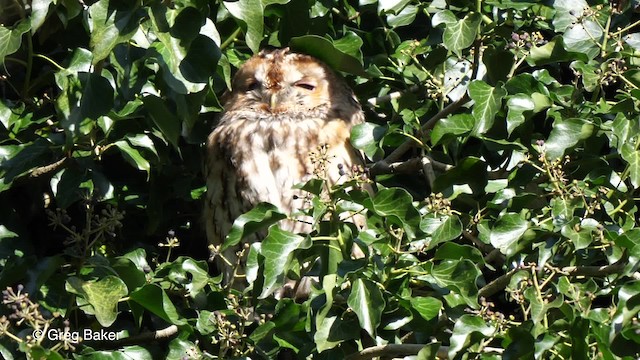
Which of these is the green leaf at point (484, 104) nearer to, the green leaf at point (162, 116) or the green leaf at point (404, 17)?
the green leaf at point (404, 17)

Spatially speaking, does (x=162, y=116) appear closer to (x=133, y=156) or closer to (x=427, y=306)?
(x=133, y=156)

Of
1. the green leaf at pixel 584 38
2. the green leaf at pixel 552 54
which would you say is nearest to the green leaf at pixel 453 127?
the green leaf at pixel 552 54

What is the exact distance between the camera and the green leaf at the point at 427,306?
2.83 m

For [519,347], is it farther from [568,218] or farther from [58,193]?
[58,193]

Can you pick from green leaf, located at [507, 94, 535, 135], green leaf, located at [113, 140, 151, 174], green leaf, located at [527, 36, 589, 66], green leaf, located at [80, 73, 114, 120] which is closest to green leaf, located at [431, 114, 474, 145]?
green leaf, located at [507, 94, 535, 135]

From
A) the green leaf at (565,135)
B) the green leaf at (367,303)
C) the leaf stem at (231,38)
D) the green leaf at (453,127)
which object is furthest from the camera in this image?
the leaf stem at (231,38)

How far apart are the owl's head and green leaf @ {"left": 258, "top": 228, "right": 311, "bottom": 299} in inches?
58.1

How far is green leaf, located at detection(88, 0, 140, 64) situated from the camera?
8.14 ft

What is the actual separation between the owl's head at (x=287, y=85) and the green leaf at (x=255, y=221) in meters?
1.37

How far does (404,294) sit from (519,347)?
37 cm

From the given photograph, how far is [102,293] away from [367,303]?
662 mm

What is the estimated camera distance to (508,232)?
2896 millimetres

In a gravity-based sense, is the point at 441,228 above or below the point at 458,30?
below

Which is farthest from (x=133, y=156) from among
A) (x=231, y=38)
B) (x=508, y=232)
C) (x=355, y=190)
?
(x=508, y=232)
